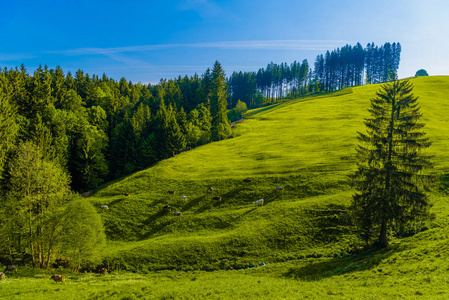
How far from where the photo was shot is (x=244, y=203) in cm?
4481

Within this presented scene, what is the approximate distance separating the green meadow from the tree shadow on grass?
113mm

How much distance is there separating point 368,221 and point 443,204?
662 inches

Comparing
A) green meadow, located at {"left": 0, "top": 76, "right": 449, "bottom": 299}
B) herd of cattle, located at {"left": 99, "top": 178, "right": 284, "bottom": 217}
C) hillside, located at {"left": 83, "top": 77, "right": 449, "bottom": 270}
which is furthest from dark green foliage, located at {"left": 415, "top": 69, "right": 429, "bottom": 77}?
herd of cattle, located at {"left": 99, "top": 178, "right": 284, "bottom": 217}

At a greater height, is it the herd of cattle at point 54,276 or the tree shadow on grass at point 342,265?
the tree shadow on grass at point 342,265

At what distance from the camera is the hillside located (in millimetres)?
32844

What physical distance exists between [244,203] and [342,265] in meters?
21.8

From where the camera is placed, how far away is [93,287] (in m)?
21.8

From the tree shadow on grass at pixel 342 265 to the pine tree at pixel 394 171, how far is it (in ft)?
9.43

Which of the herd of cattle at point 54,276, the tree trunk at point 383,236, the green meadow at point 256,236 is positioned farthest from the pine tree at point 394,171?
the herd of cattle at point 54,276

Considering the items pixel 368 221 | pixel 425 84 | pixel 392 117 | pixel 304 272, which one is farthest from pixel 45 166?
pixel 425 84

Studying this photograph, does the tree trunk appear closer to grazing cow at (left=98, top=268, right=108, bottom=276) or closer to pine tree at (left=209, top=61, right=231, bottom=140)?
grazing cow at (left=98, top=268, right=108, bottom=276)

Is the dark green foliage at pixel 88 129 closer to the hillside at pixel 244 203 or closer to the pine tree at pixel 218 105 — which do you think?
the pine tree at pixel 218 105

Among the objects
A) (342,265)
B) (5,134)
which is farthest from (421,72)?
(5,134)

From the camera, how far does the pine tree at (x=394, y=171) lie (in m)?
26.0
